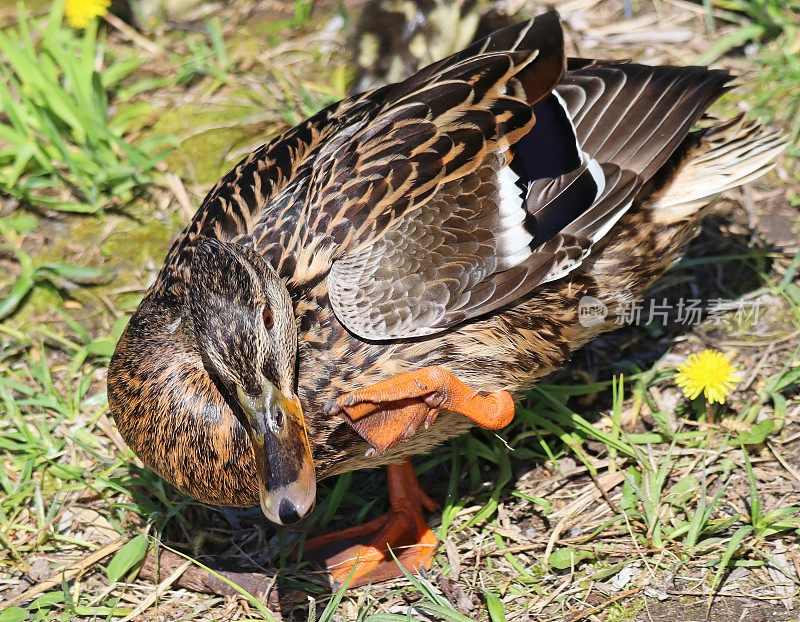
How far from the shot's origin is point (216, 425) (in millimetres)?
2957

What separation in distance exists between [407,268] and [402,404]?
43 centimetres

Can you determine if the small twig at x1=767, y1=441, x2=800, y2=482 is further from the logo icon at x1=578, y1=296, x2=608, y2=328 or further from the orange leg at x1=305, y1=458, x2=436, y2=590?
the orange leg at x1=305, y1=458, x2=436, y2=590

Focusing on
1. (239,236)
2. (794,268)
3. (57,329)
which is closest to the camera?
(239,236)

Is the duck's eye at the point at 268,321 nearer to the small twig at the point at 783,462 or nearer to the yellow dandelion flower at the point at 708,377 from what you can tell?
the yellow dandelion flower at the point at 708,377

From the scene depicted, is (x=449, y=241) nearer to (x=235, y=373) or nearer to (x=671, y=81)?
(x=235, y=373)

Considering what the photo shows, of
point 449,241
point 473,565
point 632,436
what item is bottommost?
point 473,565

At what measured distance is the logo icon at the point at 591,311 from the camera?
3432 mm

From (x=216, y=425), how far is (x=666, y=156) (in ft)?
5.76

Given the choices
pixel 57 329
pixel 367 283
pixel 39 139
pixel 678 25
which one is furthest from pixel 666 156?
pixel 39 139

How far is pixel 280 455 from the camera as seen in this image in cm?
269

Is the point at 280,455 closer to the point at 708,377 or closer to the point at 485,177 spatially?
the point at 485,177

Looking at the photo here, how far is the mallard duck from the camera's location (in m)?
2.88

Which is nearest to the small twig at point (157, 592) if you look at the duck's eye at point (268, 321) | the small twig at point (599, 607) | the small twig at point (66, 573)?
the small twig at point (66, 573)

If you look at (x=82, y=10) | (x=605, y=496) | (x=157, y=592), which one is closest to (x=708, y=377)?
(x=605, y=496)
